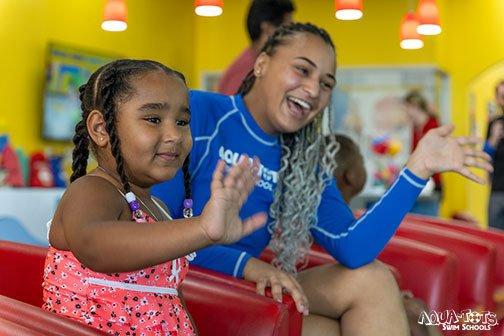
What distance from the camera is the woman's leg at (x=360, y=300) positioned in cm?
215

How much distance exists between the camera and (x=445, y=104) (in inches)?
387

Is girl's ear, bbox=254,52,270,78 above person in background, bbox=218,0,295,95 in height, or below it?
below

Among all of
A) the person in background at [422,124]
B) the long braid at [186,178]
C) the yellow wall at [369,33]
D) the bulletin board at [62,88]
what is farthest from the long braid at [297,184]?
the yellow wall at [369,33]

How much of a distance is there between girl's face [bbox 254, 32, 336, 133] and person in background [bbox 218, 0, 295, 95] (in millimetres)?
1096

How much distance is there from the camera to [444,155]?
2.18 meters

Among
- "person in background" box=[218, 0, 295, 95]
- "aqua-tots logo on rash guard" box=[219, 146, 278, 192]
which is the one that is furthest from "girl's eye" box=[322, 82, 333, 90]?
"person in background" box=[218, 0, 295, 95]

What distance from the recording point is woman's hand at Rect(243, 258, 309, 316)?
1932mm

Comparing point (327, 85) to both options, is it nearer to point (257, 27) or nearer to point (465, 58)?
point (257, 27)

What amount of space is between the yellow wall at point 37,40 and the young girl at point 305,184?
4.76 meters

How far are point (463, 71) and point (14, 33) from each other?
5.09 metres

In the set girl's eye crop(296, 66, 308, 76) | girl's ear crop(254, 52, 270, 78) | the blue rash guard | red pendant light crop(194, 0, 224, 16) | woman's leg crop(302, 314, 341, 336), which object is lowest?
woman's leg crop(302, 314, 341, 336)

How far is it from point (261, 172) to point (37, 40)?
17.8 feet

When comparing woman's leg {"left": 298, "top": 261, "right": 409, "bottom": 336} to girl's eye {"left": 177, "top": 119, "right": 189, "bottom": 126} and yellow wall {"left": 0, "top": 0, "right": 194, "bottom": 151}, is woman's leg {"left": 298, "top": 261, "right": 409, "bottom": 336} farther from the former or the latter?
yellow wall {"left": 0, "top": 0, "right": 194, "bottom": 151}

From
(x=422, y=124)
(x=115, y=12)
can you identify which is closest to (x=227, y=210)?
(x=115, y=12)
